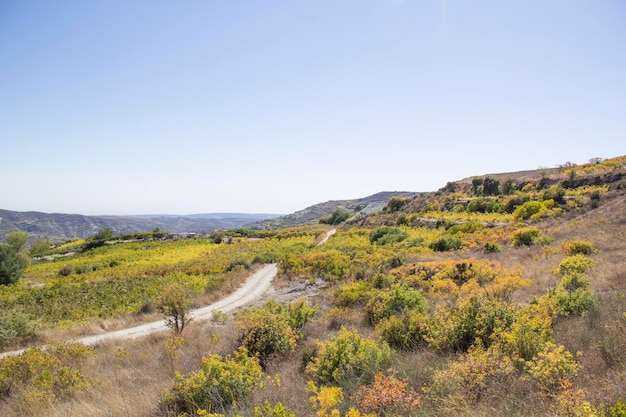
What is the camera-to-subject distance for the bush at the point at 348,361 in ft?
17.3

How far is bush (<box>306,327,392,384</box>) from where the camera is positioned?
208 inches

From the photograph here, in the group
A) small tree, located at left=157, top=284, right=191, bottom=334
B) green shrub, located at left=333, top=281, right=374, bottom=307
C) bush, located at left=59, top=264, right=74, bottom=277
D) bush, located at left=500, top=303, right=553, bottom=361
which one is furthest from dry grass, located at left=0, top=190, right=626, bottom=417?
bush, located at left=59, top=264, right=74, bottom=277

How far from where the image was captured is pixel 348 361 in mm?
5684

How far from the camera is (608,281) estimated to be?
8438mm

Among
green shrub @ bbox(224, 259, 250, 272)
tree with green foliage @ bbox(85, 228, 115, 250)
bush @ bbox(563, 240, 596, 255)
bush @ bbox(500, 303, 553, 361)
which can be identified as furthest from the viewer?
tree with green foliage @ bbox(85, 228, 115, 250)

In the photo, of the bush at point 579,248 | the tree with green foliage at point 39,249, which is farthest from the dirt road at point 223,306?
the tree with green foliage at point 39,249

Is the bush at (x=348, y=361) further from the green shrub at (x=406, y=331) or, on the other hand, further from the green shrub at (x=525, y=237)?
the green shrub at (x=525, y=237)

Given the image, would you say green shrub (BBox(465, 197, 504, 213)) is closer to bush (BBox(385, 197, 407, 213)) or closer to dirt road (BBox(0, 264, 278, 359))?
bush (BBox(385, 197, 407, 213))

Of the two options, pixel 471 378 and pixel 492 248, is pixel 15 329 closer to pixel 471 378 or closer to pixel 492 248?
pixel 471 378

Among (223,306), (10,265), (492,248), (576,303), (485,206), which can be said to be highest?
(485,206)

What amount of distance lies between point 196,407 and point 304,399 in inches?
67.7

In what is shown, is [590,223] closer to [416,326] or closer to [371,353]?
[416,326]

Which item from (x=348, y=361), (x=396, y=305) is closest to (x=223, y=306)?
(x=396, y=305)

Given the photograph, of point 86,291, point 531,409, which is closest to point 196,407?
point 531,409
